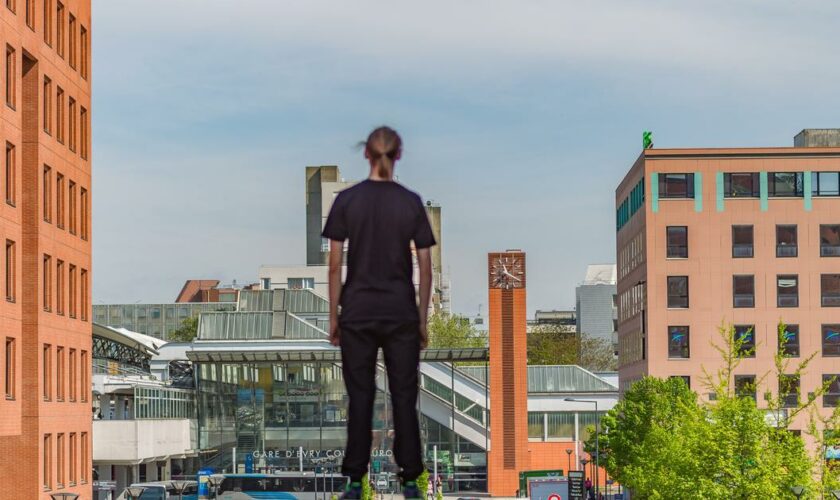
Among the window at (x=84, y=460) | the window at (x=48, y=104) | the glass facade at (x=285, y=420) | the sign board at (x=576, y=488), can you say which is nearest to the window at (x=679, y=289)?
the sign board at (x=576, y=488)

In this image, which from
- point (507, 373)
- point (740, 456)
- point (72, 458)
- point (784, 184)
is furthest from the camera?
point (507, 373)

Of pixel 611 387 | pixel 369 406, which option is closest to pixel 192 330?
pixel 611 387

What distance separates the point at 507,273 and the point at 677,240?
26055 mm

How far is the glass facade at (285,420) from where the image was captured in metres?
120

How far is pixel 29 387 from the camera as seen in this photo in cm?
5994

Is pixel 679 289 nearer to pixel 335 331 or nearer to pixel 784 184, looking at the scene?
pixel 784 184

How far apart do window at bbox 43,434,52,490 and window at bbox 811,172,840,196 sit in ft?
168

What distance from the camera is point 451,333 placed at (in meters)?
178

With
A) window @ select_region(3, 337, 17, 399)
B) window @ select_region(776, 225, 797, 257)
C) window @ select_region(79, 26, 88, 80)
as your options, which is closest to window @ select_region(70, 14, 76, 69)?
window @ select_region(79, 26, 88, 80)

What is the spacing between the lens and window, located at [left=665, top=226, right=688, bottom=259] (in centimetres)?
9544

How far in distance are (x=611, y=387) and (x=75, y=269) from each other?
77.2m

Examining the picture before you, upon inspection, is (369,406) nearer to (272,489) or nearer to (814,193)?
(814,193)

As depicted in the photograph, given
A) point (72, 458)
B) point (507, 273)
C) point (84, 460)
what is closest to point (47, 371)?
point (72, 458)

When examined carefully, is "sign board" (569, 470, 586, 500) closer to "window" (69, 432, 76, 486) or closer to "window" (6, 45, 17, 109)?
"window" (69, 432, 76, 486)
